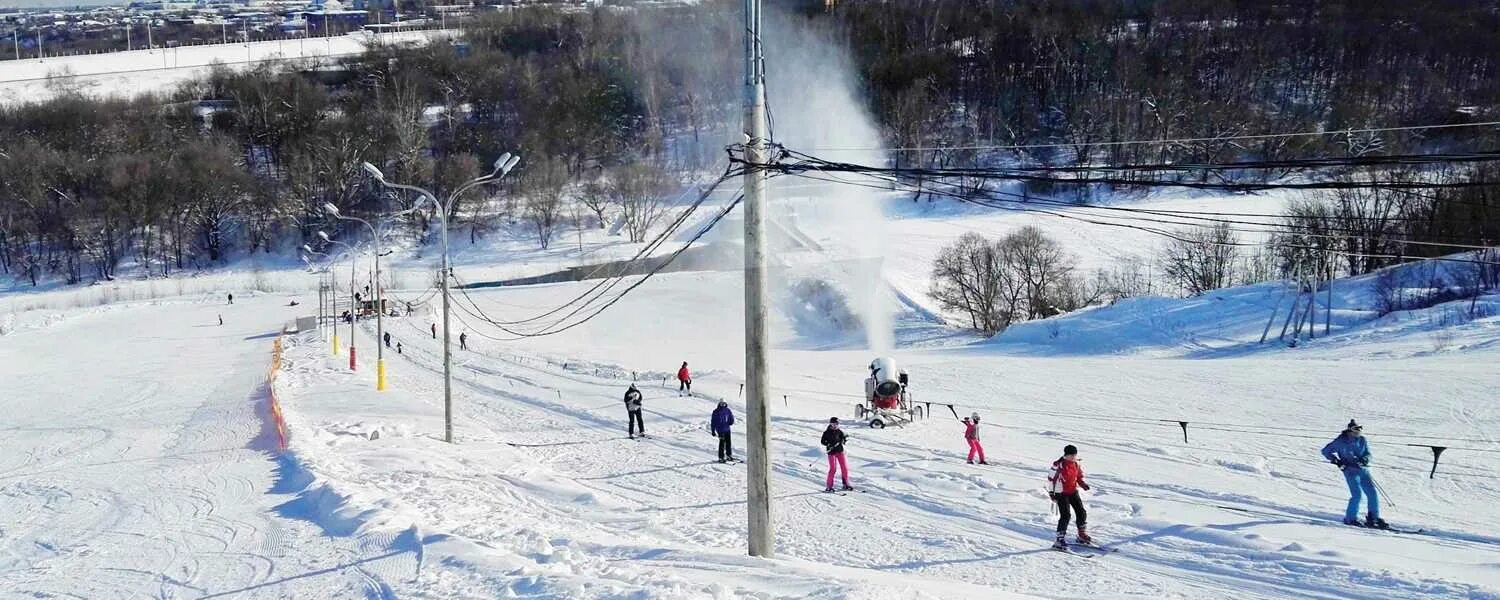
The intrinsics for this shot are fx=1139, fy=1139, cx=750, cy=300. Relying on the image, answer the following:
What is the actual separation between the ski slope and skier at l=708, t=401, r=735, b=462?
644cm

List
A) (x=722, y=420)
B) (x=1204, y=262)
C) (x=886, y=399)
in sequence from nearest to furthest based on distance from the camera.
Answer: (x=722, y=420) < (x=886, y=399) < (x=1204, y=262)

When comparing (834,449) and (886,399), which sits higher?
(834,449)

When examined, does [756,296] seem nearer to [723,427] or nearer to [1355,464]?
[1355,464]

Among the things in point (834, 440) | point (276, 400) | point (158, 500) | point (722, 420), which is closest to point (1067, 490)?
point (834, 440)

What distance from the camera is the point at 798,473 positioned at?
17.1m

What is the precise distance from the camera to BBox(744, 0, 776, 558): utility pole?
32.4ft

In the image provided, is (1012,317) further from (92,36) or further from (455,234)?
(92,36)

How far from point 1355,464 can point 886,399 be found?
9.94 meters

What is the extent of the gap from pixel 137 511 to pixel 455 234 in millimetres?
64817

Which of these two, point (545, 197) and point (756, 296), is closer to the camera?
point (756, 296)

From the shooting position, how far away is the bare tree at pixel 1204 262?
44.9m

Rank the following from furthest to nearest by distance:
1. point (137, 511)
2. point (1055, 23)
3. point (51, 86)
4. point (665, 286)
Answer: point (51, 86), point (1055, 23), point (665, 286), point (137, 511)

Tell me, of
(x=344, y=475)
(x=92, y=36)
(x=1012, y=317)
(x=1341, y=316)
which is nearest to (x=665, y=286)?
(x=1012, y=317)

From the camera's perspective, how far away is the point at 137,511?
15430 millimetres
